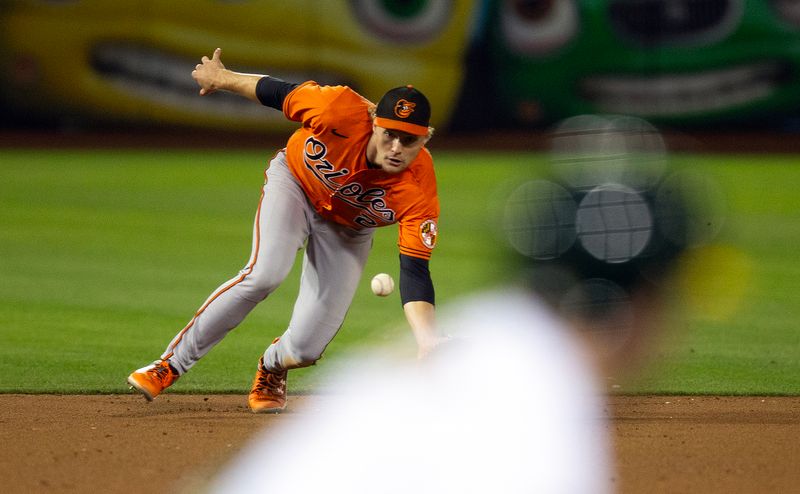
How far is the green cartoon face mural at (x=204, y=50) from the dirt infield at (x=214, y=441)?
1479 cm

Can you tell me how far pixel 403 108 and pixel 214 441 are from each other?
5.75ft

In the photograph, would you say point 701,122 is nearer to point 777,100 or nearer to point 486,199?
point 777,100

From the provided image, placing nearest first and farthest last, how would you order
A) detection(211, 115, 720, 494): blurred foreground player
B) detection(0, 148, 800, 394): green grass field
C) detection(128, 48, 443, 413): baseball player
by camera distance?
detection(211, 115, 720, 494): blurred foreground player → detection(128, 48, 443, 413): baseball player → detection(0, 148, 800, 394): green grass field

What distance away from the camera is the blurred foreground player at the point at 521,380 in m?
4.94

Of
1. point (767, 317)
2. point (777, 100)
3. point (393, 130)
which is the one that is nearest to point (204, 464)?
point (393, 130)

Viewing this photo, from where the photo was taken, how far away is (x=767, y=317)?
949cm

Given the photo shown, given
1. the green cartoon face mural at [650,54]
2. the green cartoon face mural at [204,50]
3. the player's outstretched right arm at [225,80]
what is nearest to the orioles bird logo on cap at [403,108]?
the player's outstretched right arm at [225,80]

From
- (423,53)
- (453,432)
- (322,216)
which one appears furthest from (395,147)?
(423,53)

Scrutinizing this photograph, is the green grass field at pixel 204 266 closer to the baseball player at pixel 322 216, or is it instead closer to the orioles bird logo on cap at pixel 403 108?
the baseball player at pixel 322 216

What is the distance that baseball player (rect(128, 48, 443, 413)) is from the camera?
5406 mm

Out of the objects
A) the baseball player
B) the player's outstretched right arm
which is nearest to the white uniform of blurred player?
the baseball player

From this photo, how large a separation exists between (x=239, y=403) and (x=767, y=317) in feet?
16.2

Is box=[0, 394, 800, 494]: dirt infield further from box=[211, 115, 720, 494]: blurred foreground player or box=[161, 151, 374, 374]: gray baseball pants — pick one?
box=[161, 151, 374, 374]: gray baseball pants

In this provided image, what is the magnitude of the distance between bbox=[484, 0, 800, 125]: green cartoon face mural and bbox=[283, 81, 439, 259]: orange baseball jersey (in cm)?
1564
